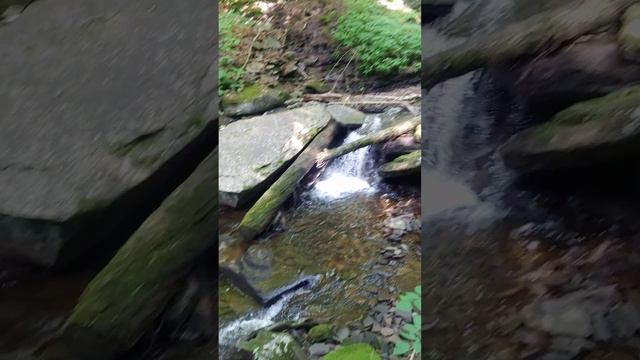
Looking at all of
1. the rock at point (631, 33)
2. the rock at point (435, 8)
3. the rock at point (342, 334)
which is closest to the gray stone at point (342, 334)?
the rock at point (342, 334)

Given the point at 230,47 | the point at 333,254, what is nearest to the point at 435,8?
the point at 230,47

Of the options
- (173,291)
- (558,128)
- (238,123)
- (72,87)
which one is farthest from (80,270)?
(558,128)

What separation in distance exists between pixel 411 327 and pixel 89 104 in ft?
3.78

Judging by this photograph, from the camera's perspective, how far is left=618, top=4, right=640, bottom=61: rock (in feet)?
5.10

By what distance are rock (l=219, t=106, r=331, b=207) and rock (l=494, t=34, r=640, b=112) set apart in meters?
0.62

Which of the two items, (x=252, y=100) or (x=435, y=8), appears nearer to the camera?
→ (x=435, y=8)

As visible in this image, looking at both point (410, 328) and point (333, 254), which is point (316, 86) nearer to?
point (333, 254)

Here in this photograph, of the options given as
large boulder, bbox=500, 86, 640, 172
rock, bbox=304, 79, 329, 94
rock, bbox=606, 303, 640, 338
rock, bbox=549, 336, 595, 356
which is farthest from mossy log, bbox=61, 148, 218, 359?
rock, bbox=606, 303, 640, 338

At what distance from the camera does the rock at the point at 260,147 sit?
5.83 feet

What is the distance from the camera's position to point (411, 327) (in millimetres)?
1735

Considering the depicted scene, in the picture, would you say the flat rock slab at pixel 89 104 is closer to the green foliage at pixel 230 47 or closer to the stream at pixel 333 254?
the green foliage at pixel 230 47

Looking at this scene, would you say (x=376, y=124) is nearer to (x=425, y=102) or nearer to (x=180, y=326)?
(x=425, y=102)

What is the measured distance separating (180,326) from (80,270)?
0.31 meters

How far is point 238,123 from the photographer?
181 cm
